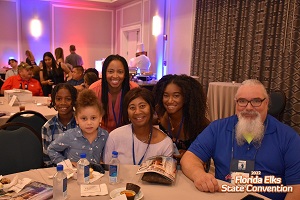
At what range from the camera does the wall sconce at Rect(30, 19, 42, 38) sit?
10.4 meters

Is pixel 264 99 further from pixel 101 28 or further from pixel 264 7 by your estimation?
pixel 101 28

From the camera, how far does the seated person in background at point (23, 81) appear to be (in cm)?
483

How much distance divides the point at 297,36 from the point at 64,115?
3505mm

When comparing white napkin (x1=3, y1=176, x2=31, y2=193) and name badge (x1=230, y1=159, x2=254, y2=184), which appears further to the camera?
name badge (x1=230, y1=159, x2=254, y2=184)

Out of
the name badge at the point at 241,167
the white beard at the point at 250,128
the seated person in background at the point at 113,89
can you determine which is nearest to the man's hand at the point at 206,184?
the name badge at the point at 241,167

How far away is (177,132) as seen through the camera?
8.88ft

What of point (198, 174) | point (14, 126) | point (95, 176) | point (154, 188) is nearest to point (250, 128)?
point (198, 174)

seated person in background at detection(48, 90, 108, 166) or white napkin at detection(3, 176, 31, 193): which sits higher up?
seated person in background at detection(48, 90, 108, 166)

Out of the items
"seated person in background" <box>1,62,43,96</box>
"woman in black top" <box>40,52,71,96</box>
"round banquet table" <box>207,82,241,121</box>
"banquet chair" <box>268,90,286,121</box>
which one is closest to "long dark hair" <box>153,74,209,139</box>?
"banquet chair" <box>268,90,286,121</box>

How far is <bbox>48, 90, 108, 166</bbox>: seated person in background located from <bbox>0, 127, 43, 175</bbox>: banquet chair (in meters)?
0.22

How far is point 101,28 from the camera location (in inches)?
447

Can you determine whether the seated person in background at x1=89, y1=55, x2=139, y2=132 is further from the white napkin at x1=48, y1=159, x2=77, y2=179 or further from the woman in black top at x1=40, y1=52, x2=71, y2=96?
the woman in black top at x1=40, y1=52, x2=71, y2=96

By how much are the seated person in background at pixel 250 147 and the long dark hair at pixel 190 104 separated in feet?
1.83

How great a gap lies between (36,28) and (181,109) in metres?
9.13
